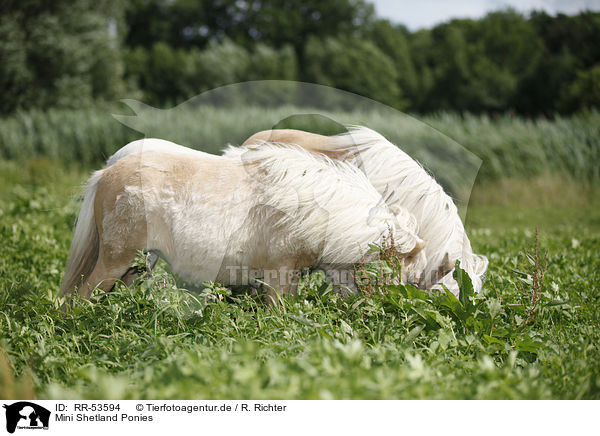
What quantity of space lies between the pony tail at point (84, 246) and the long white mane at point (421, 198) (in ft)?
5.72

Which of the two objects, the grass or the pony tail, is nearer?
the grass

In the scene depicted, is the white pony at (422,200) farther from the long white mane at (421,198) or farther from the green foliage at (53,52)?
the green foliage at (53,52)

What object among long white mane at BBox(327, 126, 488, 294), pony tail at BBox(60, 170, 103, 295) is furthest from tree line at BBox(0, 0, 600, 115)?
pony tail at BBox(60, 170, 103, 295)

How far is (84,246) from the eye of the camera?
3176 millimetres

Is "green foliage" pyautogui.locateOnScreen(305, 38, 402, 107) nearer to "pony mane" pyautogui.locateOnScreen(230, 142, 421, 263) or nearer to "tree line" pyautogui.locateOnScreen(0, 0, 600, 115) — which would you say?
"tree line" pyautogui.locateOnScreen(0, 0, 600, 115)

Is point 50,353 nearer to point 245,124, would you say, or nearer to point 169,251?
point 169,251

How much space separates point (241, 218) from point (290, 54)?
29.5 meters

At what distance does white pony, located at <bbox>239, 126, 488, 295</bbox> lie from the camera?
3016mm

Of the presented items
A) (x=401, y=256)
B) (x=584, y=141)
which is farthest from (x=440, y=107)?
(x=401, y=256)
